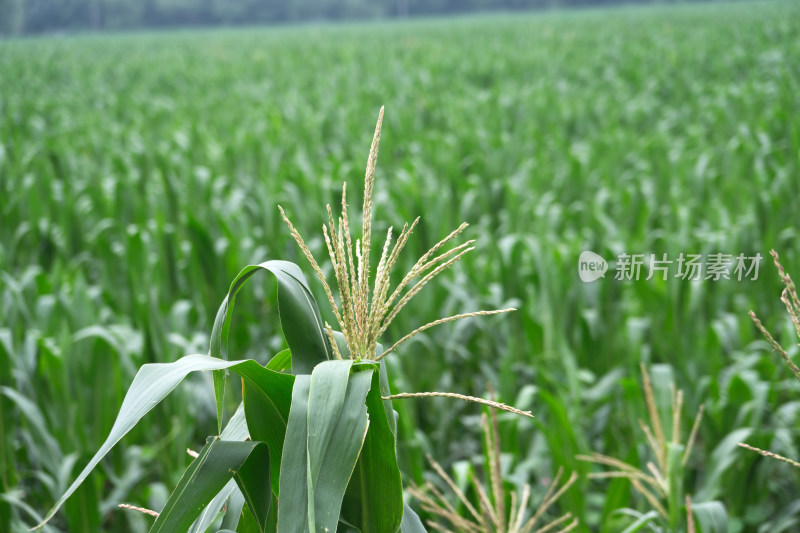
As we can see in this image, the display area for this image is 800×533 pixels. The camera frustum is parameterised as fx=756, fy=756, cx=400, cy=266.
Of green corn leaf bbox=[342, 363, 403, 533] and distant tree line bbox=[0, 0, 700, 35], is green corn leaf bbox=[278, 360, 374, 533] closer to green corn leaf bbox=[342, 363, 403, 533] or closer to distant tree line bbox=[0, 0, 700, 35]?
green corn leaf bbox=[342, 363, 403, 533]

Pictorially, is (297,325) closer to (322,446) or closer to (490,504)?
(322,446)

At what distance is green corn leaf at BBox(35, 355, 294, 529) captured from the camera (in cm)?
73

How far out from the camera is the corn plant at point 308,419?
732 millimetres

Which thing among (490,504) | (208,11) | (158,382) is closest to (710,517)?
(490,504)

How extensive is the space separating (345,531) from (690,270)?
243cm

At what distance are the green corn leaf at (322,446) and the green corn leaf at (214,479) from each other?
97mm

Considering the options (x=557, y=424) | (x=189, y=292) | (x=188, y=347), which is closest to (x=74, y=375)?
(x=188, y=347)

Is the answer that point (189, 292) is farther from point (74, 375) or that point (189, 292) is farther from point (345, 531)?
point (345, 531)

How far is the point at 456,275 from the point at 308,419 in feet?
9.15

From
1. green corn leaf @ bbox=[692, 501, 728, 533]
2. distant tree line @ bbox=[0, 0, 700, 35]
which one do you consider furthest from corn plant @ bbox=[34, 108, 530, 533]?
distant tree line @ bbox=[0, 0, 700, 35]

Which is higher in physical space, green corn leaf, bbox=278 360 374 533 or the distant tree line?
the distant tree line

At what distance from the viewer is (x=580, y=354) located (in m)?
2.92

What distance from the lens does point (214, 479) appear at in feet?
2.60

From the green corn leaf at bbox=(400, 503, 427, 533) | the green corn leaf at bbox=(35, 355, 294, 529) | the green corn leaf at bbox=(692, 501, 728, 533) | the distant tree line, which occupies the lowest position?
the green corn leaf at bbox=(692, 501, 728, 533)
